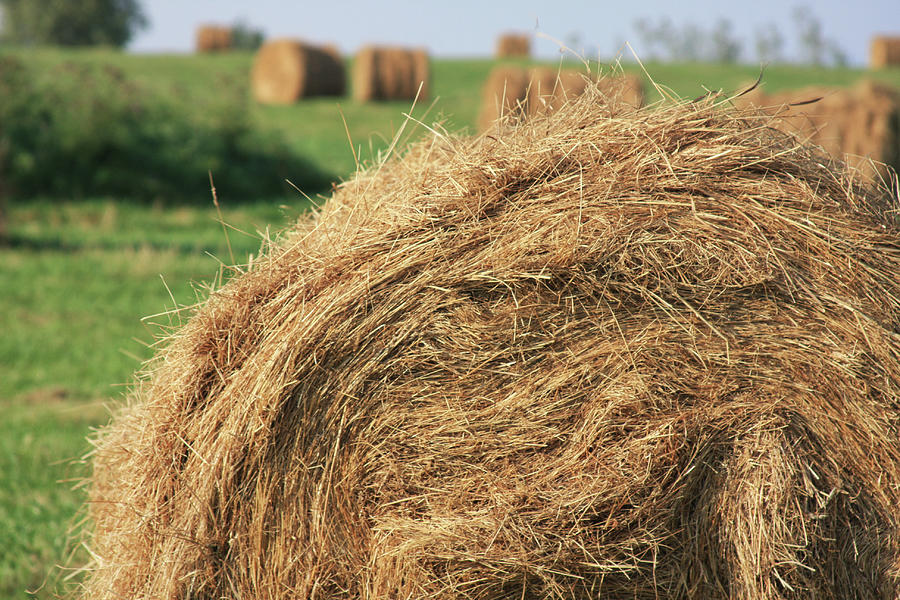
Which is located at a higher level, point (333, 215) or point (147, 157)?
point (333, 215)

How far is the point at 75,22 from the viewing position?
54.0 metres

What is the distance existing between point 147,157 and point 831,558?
13.6 metres

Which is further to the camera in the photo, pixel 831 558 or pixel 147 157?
pixel 147 157

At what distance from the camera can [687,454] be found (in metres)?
2.56

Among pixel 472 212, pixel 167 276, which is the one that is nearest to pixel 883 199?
pixel 472 212

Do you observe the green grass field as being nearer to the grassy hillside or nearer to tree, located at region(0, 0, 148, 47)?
the grassy hillside

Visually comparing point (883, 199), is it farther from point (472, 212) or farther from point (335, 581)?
point (335, 581)

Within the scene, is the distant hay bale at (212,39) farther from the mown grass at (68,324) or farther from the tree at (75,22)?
the mown grass at (68,324)

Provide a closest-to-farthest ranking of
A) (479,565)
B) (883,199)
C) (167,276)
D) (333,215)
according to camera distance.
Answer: (479,565)
(883,199)
(333,215)
(167,276)

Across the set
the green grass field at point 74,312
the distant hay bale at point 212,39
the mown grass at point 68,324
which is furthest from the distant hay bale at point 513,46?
the mown grass at point 68,324

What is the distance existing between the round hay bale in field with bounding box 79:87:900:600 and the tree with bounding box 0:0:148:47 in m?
57.2

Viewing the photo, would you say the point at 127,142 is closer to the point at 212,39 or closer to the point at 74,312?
the point at 74,312

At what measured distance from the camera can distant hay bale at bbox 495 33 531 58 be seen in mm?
38281

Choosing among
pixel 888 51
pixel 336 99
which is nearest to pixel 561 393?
pixel 336 99
